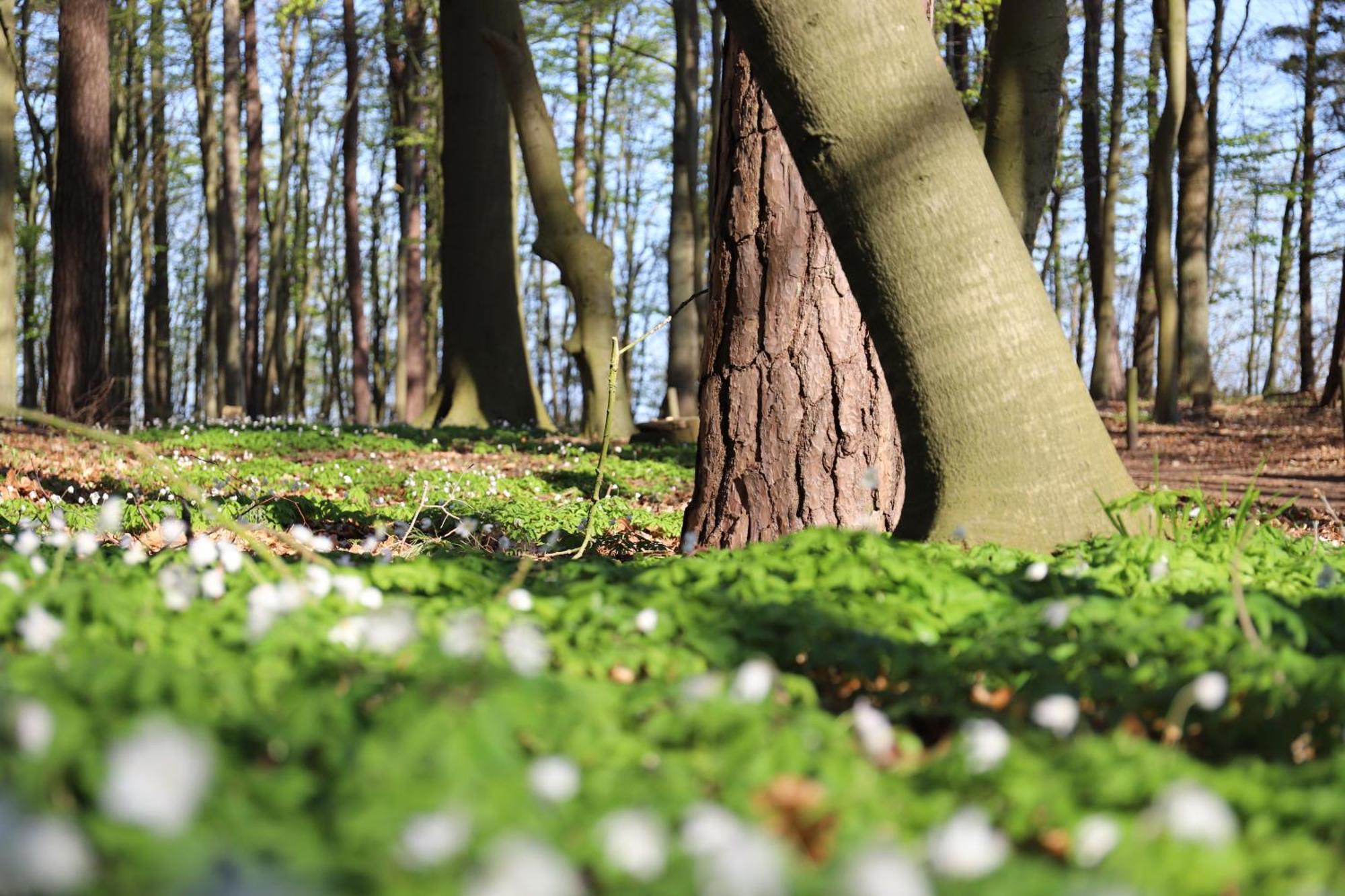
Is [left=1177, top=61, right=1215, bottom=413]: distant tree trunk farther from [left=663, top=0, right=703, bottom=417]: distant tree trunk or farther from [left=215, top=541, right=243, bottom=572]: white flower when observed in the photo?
[left=215, top=541, right=243, bottom=572]: white flower

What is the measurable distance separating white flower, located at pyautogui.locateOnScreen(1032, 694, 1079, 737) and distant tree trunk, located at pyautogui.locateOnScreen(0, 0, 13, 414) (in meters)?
11.8

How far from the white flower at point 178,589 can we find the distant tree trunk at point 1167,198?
617 inches

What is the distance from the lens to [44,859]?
104cm

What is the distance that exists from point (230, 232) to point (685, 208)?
8497mm

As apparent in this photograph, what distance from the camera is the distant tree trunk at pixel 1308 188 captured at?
22672 mm

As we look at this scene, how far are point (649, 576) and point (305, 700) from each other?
1.50 metres

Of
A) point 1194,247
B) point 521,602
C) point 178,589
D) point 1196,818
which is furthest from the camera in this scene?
point 1194,247

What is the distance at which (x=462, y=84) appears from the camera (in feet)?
45.6

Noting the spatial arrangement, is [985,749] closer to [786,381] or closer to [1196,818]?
[1196,818]

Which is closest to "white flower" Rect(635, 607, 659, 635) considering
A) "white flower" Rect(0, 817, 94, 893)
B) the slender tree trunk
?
"white flower" Rect(0, 817, 94, 893)

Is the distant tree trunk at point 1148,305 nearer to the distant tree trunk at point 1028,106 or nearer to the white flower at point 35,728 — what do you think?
the distant tree trunk at point 1028,106

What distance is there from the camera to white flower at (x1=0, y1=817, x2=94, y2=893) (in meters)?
1.05

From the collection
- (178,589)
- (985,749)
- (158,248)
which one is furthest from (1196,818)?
(158,248)

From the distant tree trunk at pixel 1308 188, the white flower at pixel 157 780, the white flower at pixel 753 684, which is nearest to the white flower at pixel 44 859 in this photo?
the white flower at pixel 157 780
